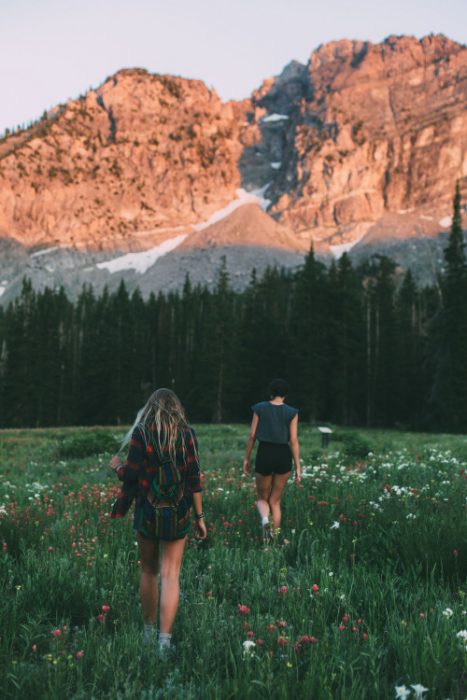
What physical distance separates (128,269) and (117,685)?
166 m

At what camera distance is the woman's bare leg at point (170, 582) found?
441 centimetres

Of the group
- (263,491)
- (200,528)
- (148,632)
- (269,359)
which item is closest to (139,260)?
(269,359)

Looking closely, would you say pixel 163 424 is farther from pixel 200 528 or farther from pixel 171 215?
pixel 171 215

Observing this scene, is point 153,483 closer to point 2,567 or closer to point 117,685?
point 117,685

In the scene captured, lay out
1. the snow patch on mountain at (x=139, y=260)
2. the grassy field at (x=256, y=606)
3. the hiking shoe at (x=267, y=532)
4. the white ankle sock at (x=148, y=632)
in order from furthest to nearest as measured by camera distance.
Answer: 1. the snow patch on mountain at (x=139, y=260)
2. the hiking shoe at (x=267, y=532)
3. the white ankle sock at (x=148, y=632)
4. the grassy field at (x=256, y=606)

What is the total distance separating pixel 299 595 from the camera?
4938 millimetres

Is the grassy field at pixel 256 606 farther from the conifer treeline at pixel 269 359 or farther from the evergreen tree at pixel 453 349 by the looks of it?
the conifer treeline at pixel 269 359

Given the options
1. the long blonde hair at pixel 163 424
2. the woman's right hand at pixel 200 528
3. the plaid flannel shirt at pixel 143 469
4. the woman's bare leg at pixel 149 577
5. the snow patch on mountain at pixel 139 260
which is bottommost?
the woman's bare leg at pixel 149 577

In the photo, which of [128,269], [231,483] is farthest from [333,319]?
[128,269]

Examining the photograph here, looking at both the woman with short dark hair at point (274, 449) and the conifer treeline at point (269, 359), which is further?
the conifer treeline at point (269, 359)

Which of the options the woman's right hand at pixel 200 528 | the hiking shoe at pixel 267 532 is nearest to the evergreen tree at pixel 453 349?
the hiking shoe at pixel 267 532

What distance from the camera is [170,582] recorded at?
4531mm

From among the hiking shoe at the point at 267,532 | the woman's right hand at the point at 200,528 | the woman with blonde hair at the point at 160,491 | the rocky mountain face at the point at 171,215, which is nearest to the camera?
the woman with blonde hair at the point at 160,491

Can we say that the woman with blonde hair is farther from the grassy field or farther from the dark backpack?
the grassy field
